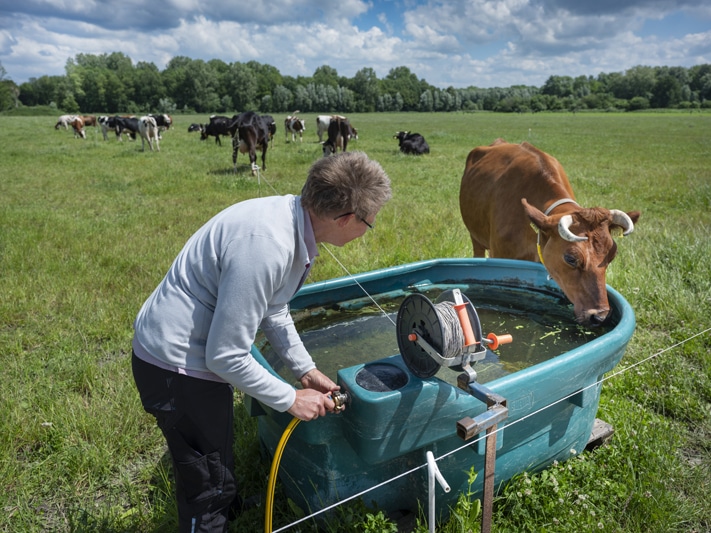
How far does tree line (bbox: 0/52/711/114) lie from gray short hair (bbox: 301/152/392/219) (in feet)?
298

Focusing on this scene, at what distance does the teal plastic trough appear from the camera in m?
2.04

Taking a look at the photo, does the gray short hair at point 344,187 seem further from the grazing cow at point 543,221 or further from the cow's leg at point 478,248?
the cow's leg at point 478,248

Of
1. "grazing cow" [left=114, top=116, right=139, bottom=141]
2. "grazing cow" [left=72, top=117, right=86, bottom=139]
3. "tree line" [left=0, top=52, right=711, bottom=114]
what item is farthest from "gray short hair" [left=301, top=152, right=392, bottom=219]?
"tree line" [left=0, top=52, right=711, bottom=114]

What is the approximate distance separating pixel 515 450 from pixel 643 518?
69 cm

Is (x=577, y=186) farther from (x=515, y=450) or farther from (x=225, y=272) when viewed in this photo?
(x=225, y=272)

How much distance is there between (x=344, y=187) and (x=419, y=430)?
109 cm

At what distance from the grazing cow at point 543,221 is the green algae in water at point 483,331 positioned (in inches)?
12.8

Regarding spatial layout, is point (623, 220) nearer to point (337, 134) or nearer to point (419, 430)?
point (419, 430)

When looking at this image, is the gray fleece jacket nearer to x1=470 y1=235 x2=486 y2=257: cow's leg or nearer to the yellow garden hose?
the yellow garden hose

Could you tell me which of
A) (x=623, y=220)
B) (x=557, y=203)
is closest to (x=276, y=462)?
(x=623, y=220)

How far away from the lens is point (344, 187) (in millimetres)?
1784

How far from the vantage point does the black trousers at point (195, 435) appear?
1893mm

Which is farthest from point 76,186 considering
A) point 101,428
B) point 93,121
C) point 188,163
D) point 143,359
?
point 93,121

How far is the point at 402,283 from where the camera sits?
163 inches
